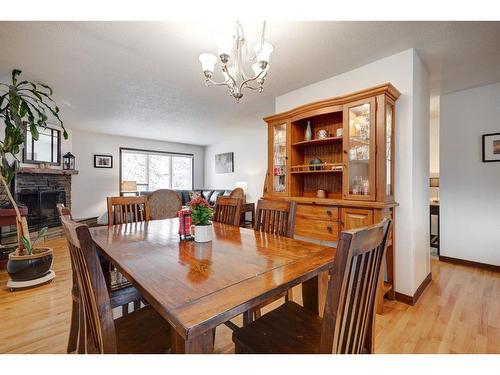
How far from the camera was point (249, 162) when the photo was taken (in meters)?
6.41

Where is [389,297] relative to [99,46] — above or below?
below

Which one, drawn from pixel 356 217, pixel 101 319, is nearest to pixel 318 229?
pixel 356 217

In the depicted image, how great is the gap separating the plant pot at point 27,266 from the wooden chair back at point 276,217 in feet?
7.88

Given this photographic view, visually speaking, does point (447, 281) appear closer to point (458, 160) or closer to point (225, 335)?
point (458, 160)

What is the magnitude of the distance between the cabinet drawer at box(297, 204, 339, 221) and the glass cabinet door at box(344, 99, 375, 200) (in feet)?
0.67

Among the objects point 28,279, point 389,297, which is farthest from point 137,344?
point 28,279

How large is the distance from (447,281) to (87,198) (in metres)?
6.90

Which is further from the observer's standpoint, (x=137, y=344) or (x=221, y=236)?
(x=221, y=236)

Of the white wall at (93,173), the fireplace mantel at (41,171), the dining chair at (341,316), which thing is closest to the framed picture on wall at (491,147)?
the dining chair at (341,316)

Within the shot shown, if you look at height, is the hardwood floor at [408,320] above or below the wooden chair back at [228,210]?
below

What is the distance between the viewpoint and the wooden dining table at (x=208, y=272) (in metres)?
0.71

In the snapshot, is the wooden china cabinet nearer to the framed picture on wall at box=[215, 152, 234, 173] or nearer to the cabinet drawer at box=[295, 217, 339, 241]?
the cabinet drawer at box=[295, 217, 339, 241]

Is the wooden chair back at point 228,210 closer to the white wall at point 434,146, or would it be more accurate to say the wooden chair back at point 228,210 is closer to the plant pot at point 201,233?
the plant pot at point 201,233

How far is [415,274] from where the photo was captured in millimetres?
2244
